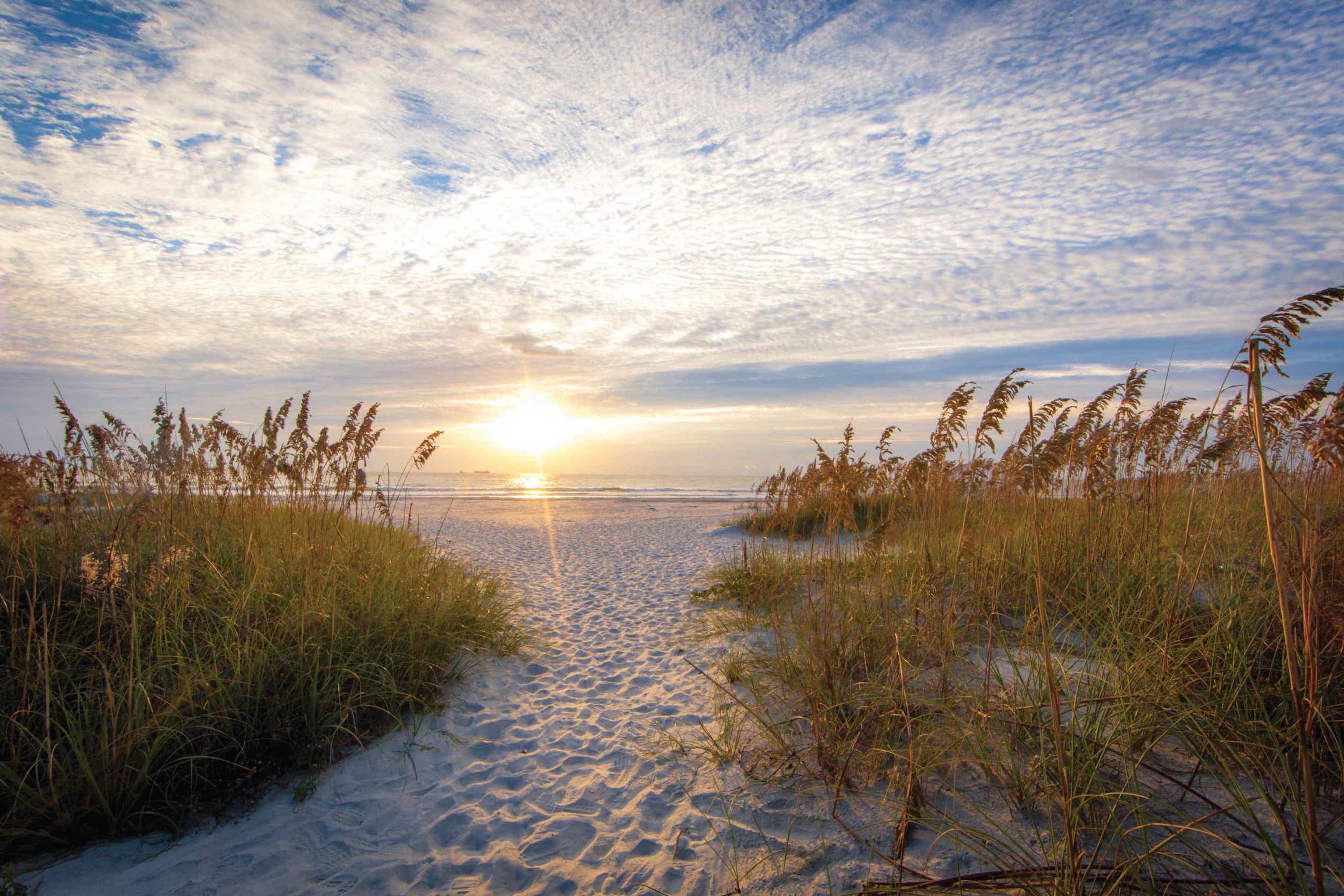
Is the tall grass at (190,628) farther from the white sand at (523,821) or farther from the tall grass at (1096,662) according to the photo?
the tall grass at (1096,662)

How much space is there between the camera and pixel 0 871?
251 cm

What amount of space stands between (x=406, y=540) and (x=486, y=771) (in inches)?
131

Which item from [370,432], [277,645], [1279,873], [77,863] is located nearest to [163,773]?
[77,863]

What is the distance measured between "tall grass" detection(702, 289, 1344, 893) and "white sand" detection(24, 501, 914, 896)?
1.30 ft

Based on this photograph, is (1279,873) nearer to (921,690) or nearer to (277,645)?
(921,690)

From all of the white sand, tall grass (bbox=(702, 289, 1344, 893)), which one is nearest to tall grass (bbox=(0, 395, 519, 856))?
the white sand

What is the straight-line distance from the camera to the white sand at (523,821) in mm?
2660

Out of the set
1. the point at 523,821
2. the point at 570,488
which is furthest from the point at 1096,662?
the point at 570,488

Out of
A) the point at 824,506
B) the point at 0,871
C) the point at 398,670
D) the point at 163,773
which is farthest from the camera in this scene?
the point at 824,506

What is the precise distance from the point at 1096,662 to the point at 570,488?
3766 cm

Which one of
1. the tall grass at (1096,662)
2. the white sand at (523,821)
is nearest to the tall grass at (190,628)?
the white sand at (523,821)

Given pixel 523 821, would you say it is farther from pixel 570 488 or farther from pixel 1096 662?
pixel 570 488

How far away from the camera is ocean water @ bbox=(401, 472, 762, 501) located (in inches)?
1196

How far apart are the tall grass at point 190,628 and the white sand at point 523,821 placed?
0.26 metres
